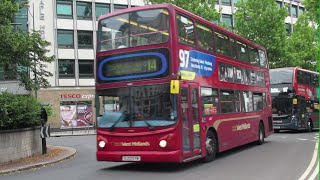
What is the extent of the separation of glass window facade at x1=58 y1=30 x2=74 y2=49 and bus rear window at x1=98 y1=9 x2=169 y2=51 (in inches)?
1383

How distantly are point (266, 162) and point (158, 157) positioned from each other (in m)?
3.58

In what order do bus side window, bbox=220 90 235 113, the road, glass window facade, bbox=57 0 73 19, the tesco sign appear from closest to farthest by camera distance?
the road < bus side window, bbox=220 90 235 113 < the tesco sign < glass window facade, bbox=57 0 73 19

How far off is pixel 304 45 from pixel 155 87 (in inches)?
1526

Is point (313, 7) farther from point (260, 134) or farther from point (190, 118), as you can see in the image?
point (190, 118)

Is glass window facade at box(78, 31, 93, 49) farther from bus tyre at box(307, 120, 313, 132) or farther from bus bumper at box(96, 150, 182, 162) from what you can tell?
bus bumper at box(96, 150, 182, 162)

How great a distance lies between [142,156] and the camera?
39.3 feet

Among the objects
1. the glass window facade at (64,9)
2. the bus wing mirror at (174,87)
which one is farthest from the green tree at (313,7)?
the glass window facade at (64,9)

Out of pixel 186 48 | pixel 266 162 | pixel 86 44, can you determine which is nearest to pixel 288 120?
pixel 266 162

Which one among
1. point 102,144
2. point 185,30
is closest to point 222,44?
point 185,30

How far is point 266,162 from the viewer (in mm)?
13547

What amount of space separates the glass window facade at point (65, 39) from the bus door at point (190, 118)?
118 feet

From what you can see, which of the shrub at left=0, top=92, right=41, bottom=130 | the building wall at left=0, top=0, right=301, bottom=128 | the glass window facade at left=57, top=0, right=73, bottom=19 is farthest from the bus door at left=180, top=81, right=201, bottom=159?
the glass window facade at left=57, top=0, right=73, bottom=19

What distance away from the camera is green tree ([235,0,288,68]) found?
41.1m

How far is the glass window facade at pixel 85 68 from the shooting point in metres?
48.1
